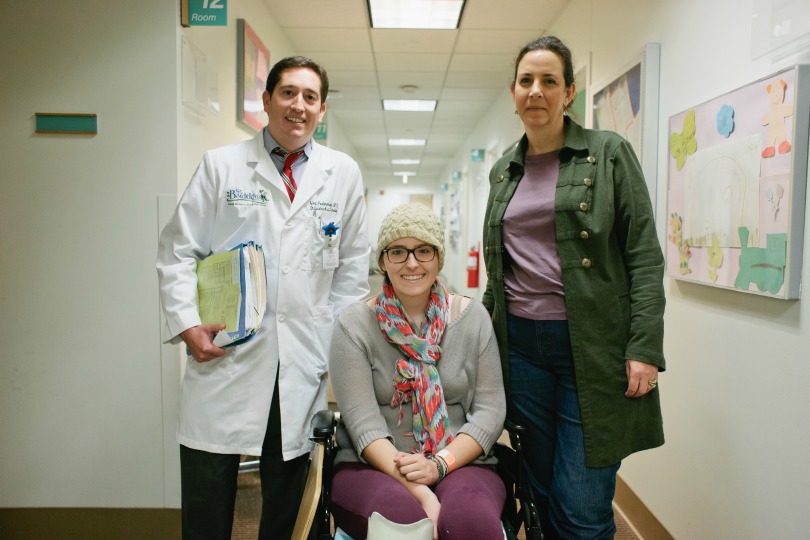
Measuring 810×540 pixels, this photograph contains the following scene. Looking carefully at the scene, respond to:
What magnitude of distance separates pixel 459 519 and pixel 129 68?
6.37 feet

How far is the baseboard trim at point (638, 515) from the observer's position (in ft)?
7.38

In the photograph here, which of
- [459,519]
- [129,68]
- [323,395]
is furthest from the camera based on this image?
[129,68]

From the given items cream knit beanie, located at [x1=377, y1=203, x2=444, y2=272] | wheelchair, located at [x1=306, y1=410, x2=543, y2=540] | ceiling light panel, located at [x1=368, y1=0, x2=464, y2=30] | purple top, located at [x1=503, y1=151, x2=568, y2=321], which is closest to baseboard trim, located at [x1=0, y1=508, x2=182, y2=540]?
wheelchair, located at [x1=306, y1=410, x2=543, y2=540]

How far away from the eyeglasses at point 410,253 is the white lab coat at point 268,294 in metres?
0.23

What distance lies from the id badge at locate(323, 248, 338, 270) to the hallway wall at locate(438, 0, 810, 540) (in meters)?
1.22

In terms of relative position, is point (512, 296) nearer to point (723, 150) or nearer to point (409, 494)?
point (409, 494)

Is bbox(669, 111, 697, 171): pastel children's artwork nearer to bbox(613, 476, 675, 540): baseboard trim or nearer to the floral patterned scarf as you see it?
the floral patterned scarf

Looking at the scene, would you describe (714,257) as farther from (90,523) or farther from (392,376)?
(90,523)

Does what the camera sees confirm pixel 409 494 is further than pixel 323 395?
No

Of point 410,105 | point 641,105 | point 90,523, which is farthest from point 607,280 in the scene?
point 410,105

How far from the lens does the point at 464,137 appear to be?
8766 millimetres

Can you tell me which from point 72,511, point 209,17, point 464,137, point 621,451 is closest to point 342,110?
point 464,137

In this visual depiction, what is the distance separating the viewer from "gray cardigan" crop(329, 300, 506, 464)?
1.46 metres

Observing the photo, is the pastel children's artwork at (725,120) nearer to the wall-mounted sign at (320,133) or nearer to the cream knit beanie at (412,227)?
the cream knit beanie at (412,227)
